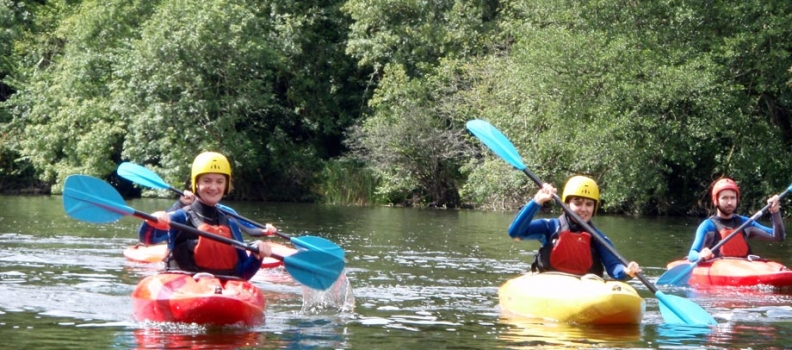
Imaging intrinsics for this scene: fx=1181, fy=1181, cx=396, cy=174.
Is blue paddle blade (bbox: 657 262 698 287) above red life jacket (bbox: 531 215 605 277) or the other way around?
the other way around

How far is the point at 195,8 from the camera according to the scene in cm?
3177

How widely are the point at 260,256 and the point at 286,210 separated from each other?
18.7 meters

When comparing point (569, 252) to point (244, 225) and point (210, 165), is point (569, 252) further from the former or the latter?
point (244, 225)

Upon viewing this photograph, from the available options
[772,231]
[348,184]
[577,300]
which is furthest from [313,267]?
[348,184]

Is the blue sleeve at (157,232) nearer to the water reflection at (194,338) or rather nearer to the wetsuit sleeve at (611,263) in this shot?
the water reflection at (194,338)

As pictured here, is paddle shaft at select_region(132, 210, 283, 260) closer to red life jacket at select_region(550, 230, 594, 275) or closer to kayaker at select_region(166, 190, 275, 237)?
kayaker at select_region(166, 190, 275, 237)

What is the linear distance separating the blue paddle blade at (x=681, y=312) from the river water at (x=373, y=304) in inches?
3.6

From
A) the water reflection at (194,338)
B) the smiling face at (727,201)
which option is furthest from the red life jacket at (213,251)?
the smiling face at (727,201)

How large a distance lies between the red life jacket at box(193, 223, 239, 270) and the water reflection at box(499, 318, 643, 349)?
2099 mm

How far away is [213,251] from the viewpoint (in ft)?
28.2

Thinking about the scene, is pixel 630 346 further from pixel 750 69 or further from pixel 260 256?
pixel 750 69

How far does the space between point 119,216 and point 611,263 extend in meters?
3.81

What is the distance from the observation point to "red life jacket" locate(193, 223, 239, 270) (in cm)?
854

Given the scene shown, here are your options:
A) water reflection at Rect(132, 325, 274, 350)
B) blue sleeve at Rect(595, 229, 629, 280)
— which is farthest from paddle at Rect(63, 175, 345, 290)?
blue sleeve at Rect(595, 229, 629, 280)
